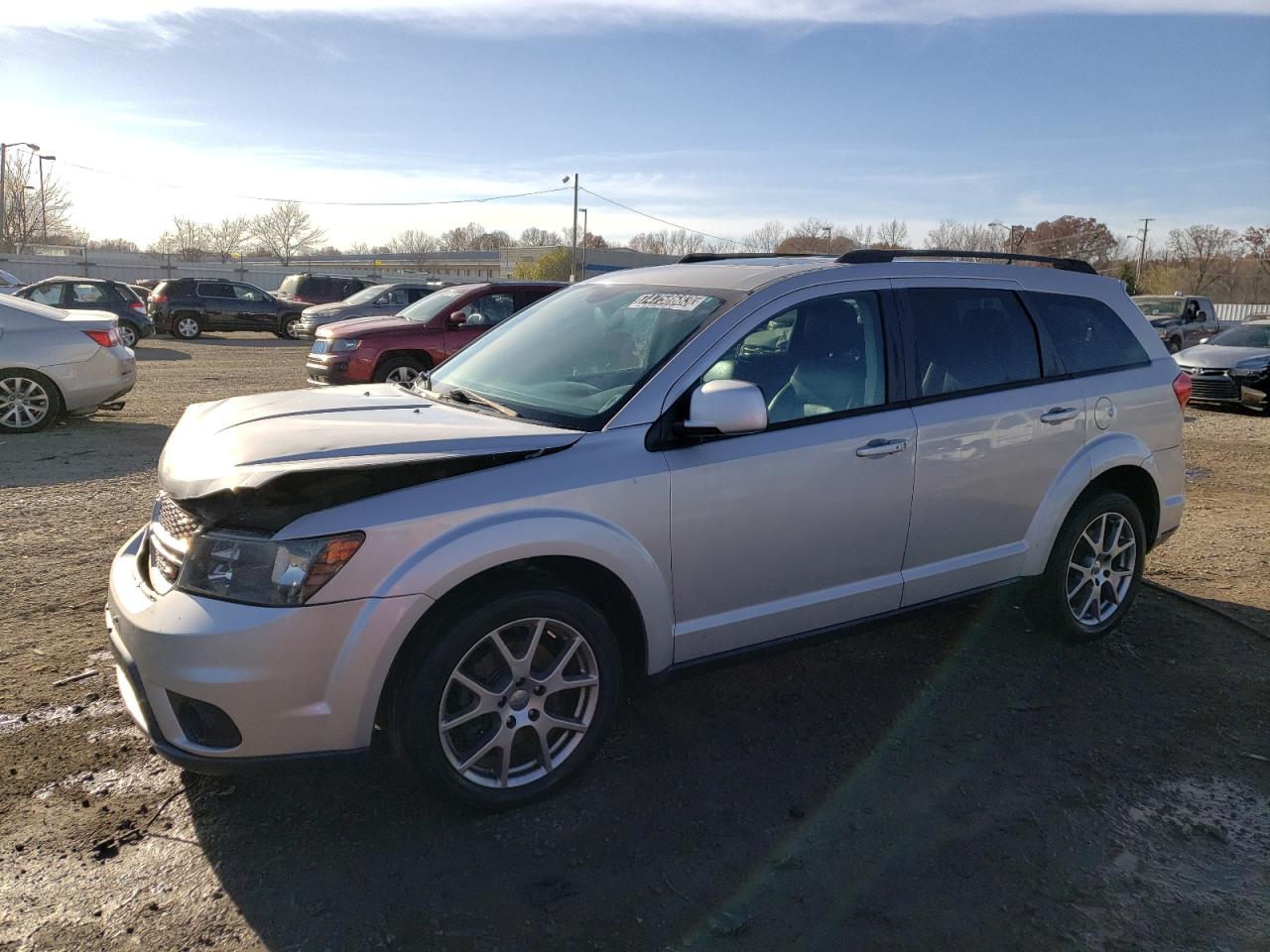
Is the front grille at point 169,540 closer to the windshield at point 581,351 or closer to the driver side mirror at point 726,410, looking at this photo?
the windshield at point 581,351

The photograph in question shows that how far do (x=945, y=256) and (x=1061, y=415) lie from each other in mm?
920

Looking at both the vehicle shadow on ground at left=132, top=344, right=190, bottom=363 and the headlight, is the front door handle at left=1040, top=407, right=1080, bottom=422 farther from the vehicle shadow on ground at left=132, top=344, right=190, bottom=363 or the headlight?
the vehicle shadow on ground at left=132, top=344, right=190, bottom=363

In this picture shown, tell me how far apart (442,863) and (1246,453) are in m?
11.2

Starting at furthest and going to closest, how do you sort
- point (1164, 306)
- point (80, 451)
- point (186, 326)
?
point (1164, 306) → point (186, 326) → point (80, 451)

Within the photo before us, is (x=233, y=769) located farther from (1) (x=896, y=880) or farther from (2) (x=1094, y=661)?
(2) (x=1094, y=661)

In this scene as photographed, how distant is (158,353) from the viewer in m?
22.2

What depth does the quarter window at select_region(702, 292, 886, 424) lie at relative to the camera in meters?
3.74

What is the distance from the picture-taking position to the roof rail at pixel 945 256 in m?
4.23

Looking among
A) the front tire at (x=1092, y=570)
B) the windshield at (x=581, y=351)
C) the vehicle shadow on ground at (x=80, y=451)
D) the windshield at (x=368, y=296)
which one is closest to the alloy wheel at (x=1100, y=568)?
the front tire at (x=1092, y=570)

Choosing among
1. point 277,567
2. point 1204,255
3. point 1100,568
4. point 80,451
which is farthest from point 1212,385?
point 1204,255

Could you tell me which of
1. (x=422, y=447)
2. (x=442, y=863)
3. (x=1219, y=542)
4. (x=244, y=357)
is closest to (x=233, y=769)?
(x=442, y=863)

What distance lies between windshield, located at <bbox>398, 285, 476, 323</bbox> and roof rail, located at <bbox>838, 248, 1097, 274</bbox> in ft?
30.3

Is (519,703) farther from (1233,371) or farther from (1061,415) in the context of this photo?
(1233,371)

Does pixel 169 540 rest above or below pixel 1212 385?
below
